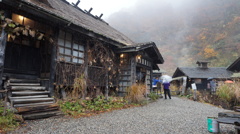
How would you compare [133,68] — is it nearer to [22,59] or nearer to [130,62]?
[130,62]

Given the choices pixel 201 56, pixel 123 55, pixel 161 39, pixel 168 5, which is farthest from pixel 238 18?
pixel 123 55

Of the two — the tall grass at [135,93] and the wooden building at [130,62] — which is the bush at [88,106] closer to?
the tall grass at [135,93]

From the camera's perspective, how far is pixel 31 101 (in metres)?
4.93

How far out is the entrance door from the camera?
6.61m

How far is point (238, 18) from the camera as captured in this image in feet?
154

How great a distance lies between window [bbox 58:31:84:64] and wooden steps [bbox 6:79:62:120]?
169 centimetres

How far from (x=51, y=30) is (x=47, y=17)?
92 cm

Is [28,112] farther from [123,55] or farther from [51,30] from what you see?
[123,55]

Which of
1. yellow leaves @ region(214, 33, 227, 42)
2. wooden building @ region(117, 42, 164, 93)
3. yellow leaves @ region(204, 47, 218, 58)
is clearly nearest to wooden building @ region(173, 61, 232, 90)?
wooden building @ region(117, 42, 164, 93)

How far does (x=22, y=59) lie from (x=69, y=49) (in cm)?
231

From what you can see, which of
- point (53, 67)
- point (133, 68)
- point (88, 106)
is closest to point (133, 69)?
point (133, 68)

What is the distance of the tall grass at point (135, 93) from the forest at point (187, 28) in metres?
34.5

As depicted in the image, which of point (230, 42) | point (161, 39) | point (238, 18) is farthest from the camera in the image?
point (161, 39)

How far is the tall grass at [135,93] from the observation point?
7.67 m
